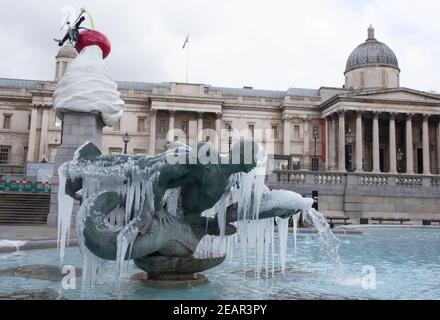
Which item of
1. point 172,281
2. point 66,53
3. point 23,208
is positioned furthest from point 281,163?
point 172,281

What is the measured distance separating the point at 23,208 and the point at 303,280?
19.0 metres

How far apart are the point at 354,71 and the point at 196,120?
2466 centimetres

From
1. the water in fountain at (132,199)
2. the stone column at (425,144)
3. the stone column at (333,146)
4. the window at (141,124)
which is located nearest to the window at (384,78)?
the stone column at (425,144)

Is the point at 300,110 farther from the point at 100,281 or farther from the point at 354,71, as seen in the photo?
the point at 100,281

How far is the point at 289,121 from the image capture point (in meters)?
61.4

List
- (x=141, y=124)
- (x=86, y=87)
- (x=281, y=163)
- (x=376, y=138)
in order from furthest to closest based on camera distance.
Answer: (x=141, y=124) → (x=376, y=138) → (x=281, y=163) → (x=86, y=87)

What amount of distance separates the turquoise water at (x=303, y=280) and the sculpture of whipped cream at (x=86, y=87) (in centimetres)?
716

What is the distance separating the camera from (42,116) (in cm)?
5831

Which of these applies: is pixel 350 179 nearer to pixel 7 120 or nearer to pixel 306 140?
pixel 306 140

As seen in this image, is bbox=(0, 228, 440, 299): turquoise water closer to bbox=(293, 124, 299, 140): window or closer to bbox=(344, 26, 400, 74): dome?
bbox=(293, 124, 299, 140): window

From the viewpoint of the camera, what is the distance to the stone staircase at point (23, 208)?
2159cm

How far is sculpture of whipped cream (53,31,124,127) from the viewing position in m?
17.6

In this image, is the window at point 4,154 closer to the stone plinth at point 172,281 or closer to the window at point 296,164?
the window at point 296,164
